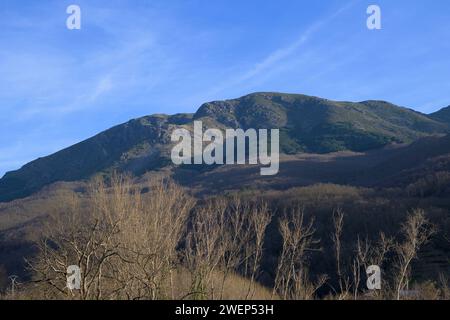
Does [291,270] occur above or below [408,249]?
below

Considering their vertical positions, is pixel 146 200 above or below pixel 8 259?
above

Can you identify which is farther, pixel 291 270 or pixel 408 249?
pixel 408 249

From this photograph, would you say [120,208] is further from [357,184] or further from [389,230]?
[357,184]

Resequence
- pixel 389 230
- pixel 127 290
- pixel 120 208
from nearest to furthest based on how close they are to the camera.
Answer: pixel 127 290
pixel 120 208
pixel 389 230

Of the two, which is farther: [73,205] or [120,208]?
[73,205]

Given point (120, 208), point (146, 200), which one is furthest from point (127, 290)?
point (146, 200)

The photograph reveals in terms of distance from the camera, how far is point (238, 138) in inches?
7023

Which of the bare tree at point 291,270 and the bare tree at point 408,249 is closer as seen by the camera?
the bare tree at point 291,270

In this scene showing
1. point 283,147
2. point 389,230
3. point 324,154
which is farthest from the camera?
point 283,147

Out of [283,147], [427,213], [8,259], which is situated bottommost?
[8,259]

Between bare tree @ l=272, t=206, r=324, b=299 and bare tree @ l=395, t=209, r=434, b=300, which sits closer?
bare tree @ l=272, t=206, r=324, b=299
